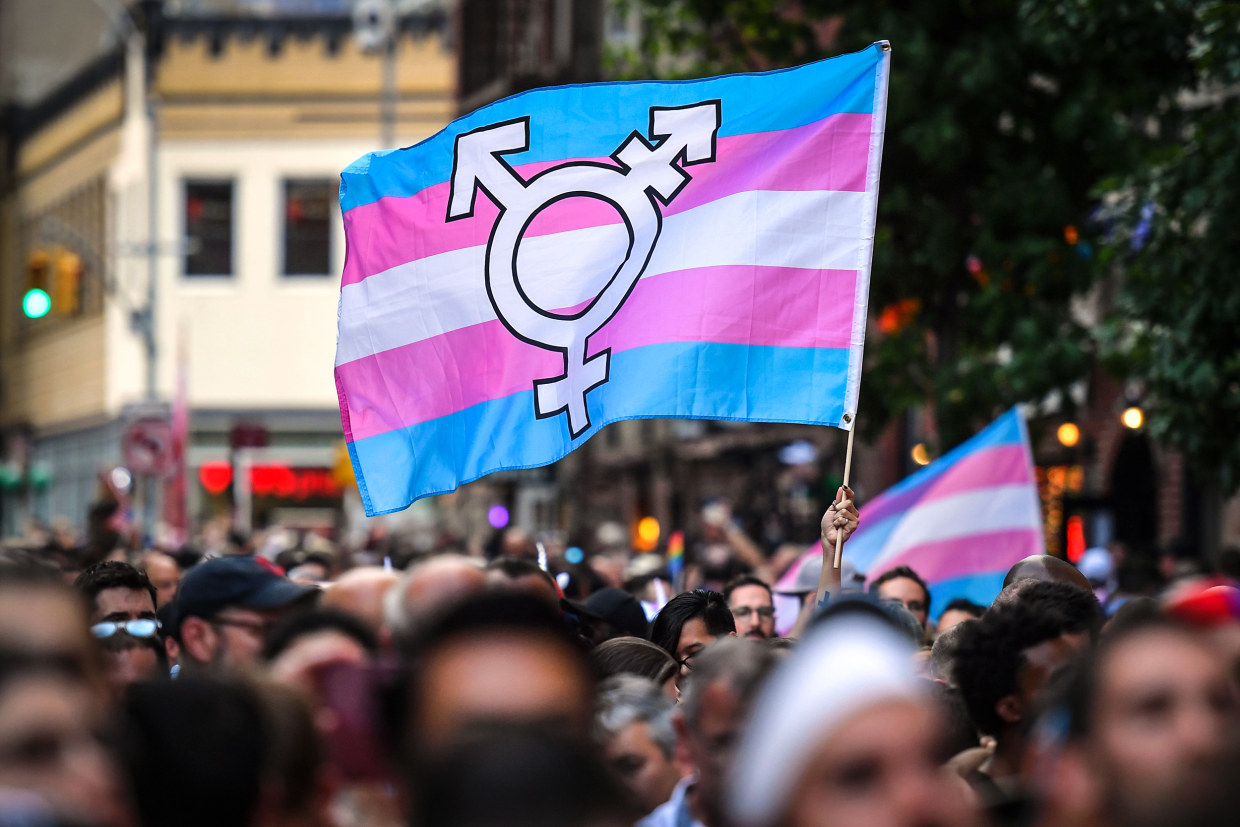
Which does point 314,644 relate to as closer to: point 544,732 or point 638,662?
point 544,732

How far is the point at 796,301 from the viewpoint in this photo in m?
7.98

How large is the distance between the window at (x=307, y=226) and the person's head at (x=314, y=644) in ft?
134

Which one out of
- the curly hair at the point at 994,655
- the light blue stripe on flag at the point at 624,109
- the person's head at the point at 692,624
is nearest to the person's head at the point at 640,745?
the curly hair at the point at 994,655

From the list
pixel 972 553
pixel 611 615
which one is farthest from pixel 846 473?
pixel 972 553

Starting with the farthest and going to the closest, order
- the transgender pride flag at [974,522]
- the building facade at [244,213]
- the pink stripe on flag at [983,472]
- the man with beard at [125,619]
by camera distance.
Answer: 1. the building facade at [244,213]
2. the pink stripe on flag at [983,472]
3. the transgender pride flag at [974,522]
4. the man with beard at [125,619]

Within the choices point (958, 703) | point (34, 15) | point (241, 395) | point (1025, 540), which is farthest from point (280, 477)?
point (958, 703)

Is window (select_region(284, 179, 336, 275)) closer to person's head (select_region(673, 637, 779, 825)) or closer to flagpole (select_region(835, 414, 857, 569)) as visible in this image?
flagpole (select_region(835, 414, 857, 569))

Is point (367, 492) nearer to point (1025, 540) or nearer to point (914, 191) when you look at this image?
point (1025, 540)

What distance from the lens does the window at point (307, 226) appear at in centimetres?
4469

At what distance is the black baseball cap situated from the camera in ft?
27.2

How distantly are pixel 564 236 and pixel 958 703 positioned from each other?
11.8 feet

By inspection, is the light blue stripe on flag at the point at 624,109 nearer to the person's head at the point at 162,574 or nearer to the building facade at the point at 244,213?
the person's head at the point at 162,574

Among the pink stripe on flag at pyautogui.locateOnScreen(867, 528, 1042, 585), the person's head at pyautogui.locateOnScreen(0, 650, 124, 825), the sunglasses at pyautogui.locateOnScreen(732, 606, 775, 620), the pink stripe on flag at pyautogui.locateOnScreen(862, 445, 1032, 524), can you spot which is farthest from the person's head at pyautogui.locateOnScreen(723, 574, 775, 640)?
the person's head at pyautogui.locateOnScreen(0, 650, 124, 825)

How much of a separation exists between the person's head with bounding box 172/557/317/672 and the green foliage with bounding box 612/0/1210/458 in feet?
34.0
